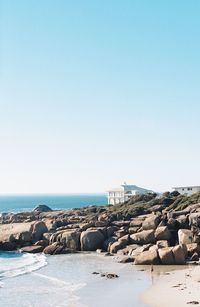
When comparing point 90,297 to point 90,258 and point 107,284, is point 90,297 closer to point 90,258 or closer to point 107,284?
point 107,284

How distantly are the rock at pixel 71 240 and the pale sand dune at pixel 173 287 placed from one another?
13.4m

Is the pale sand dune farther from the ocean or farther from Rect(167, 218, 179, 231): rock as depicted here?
Rect(167, 218, 179, 231): rock

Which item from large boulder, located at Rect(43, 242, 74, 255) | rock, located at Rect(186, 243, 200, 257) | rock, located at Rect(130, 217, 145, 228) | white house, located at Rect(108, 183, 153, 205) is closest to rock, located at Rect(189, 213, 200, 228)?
rock, located at Rect(186, 243, 200, 257)

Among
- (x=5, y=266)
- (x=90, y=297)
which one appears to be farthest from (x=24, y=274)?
(x=90, y=297)

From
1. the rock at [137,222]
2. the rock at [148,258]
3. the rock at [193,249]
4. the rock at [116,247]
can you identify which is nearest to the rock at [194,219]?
the rock at [193,249]

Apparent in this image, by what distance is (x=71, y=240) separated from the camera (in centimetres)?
4722

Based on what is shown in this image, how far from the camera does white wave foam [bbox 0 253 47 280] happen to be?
3724 cm

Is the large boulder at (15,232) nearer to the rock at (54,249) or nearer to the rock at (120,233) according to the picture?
the rock at (54,249)

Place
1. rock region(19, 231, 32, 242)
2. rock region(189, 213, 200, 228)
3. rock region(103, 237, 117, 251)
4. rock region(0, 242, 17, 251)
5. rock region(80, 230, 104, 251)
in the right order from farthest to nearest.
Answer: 1. rock region(19, 231, 32, 242)
2. rock region(0, 242, 17, 251)
3. rock region(80, 230, 104, 251)
4. rock region(103, 237, 117, 251)
5. rock region(189, 213, 200, 228)

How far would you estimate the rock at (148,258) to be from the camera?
35906mm

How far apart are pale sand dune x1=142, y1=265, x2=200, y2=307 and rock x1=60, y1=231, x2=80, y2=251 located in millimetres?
13449

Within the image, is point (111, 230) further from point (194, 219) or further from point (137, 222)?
point (194, 219)

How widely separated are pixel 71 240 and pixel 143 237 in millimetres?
7580

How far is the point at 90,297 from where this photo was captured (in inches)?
1075
